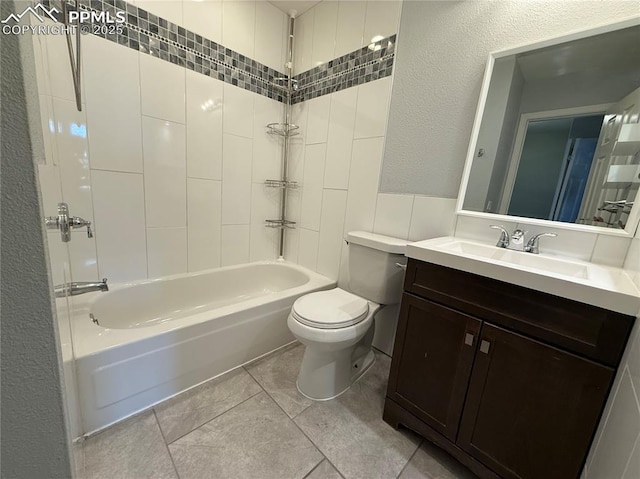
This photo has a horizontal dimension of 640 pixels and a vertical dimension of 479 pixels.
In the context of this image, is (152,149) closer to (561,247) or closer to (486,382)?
(486,382)

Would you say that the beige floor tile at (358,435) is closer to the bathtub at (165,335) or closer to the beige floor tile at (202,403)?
the beige floor tile at (202,403)

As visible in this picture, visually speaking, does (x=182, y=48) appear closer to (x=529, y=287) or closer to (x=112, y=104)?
(x=112, y=104)

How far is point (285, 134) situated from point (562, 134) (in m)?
1.80

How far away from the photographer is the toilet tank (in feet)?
4.87

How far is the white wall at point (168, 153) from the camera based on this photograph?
1430 mm

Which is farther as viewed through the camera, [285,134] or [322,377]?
[285,134]

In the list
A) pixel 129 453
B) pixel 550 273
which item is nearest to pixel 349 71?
pixel 550 273

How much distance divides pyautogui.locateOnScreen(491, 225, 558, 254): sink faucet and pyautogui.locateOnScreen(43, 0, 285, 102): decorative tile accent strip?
1.91 meters

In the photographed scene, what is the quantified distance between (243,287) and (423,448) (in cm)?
162

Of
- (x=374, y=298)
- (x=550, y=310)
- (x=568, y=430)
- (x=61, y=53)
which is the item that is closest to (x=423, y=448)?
(x=568, y=430)

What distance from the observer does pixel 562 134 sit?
45.2 inches

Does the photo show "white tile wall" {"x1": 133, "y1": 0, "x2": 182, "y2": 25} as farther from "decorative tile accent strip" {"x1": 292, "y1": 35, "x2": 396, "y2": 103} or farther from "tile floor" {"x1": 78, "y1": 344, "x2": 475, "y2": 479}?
"tile floor" {"x1": 78, "y1": 344, "x2": 475, "y2": 479}

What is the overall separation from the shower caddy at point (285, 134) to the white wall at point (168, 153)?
0.06m

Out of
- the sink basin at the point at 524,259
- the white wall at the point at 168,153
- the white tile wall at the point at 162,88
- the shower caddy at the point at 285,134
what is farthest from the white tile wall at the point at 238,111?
the sink basin at the point at 524,259
